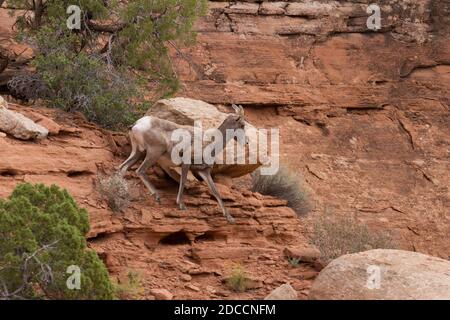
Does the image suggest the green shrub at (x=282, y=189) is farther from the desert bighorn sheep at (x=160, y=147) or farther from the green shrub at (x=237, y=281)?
the green shrub at (x=237, y=281)

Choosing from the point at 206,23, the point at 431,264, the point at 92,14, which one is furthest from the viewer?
the point at 206,23

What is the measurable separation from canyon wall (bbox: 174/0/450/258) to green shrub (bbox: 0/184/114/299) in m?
13.5

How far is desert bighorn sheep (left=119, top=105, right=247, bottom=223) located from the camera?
13109 millimetres

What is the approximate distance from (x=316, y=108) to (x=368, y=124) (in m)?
1.53

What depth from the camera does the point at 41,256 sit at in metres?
10.1

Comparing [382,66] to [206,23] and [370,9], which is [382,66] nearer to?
[370,9]

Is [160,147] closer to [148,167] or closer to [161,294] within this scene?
[148,167]

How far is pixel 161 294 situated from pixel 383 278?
2.64 m

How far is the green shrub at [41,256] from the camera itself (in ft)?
33.0

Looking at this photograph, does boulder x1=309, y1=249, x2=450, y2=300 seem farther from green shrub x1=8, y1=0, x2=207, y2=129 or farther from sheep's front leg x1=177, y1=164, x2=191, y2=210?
green shrub x1=8, y1=0, x2=207, y2=129

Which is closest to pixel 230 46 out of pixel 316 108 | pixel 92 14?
pixel 316 108

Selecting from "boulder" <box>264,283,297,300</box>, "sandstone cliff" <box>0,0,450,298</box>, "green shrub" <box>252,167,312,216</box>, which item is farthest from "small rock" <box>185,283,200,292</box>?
"sandstone cliff" <box>0,0,450,298</box>

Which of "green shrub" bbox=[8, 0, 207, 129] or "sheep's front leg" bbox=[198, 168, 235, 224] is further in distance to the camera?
"green shrub" bbox=[8, 0, 207, 129]

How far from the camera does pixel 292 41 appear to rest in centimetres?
2512
